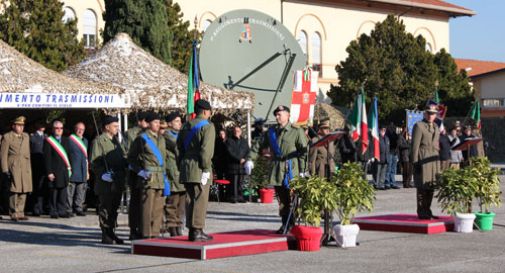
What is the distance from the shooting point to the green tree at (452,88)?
4870 cm

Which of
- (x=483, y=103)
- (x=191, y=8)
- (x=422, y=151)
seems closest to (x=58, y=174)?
(x=422, y=151)

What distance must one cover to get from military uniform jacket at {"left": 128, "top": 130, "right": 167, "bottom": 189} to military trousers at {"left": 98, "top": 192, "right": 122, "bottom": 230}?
2.60 ft

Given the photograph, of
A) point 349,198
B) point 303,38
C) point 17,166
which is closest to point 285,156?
point 349,198

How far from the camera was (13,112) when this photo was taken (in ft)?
72.1

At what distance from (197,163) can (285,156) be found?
64.0 inches

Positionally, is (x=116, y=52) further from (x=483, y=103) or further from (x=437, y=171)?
(x=483, y=103)

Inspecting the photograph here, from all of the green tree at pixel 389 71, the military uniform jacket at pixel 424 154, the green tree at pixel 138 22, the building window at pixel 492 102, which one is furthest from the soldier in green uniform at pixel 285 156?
the building window at pixel 492 102

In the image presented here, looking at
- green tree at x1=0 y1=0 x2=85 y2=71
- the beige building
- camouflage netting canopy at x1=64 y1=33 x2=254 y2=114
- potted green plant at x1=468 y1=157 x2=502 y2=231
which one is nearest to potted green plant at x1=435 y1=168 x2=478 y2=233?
potted green plant at x1=468 y1=157 x2=502 y2=231

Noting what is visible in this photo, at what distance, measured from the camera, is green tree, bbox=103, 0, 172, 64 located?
28859 mm

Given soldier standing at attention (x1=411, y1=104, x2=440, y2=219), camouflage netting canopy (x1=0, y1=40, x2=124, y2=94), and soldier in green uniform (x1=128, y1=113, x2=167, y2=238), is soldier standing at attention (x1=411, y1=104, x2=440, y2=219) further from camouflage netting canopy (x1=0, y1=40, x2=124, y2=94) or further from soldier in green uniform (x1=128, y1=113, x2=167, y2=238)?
camouflage netting canopy (x1=0, y1=40, x2=124, y2=94)

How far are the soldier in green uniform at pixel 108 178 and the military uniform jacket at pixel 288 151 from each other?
2129 mm

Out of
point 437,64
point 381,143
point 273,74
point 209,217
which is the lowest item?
point 209,217

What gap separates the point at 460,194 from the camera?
15539 mm

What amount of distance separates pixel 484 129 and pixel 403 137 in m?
25.0
